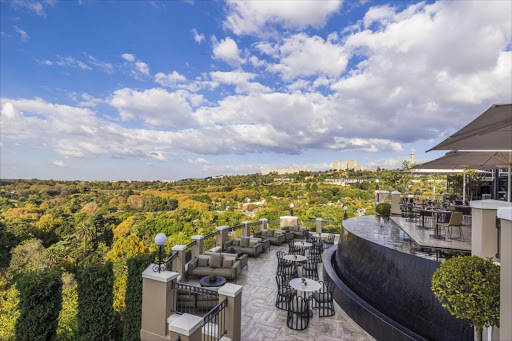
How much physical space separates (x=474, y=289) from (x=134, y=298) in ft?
24.6

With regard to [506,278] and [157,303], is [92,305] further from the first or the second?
[506,278]

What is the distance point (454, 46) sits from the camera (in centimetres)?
865

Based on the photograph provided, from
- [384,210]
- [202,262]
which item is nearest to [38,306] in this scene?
[202,262]

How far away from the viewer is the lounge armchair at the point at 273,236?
44.2ft

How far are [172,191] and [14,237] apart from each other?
32068mm

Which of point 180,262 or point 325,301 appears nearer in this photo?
point 325,301

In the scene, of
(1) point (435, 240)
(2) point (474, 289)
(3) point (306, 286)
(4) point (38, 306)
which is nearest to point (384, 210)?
(1) point (435, 240)

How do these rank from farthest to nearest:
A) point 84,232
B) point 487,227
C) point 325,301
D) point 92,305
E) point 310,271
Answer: point 84,232, point 310,271, point 92,305, point 325,301, point 487,227

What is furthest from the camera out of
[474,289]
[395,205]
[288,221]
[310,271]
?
[288,221]

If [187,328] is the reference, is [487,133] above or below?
above

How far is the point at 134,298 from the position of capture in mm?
6684

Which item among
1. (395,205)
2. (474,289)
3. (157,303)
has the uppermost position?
(395,205)

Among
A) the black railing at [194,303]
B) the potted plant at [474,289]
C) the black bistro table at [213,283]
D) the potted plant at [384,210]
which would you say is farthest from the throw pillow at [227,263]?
the potted plant at [384,210]

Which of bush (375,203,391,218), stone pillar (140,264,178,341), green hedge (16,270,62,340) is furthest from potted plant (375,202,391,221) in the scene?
green hedge (16,270,62,340)
